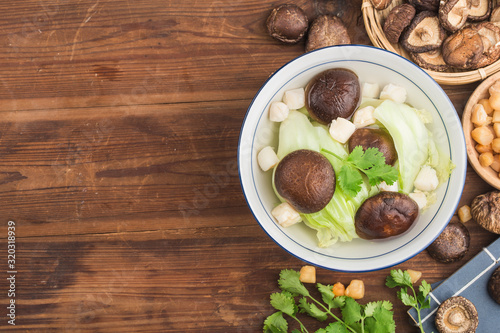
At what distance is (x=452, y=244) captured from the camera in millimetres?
2268

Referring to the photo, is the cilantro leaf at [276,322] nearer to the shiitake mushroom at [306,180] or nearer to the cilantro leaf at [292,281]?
the cilantro leaf at [292,281]

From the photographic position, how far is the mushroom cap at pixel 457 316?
88.5 inches

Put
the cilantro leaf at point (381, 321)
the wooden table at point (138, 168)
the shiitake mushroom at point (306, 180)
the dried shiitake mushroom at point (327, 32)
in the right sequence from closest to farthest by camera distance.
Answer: the shiitake mushroom at point (306, 180) < the cilantro leaf at point (381, 321) < the dried shiitake mushroom at point (327, 32) < the wooden table at point (138, 168)

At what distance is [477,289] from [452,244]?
0.30m

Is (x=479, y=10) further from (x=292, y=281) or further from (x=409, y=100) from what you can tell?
(x=292, y=281)

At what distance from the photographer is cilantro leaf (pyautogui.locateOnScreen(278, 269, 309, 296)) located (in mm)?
2271

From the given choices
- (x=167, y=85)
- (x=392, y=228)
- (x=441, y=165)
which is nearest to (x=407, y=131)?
(x=441, y=165)

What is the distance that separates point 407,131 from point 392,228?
17.9 inches

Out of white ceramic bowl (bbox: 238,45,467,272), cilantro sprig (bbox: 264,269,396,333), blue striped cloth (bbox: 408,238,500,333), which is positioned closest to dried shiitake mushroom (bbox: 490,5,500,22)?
white ceramic bowl (bbox: 238,45,467,272)

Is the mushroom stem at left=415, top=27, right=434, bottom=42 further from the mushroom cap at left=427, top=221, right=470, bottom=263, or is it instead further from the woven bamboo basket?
the mushroom cap at left=427, top=221, right=470, bottom=263

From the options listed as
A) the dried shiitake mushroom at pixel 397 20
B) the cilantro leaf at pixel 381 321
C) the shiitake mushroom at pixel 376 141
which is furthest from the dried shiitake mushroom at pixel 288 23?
the cilantro leaf at pixel 381 321

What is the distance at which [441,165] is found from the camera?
192 cm

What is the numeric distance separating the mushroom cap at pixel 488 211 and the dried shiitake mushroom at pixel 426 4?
3.41 ft

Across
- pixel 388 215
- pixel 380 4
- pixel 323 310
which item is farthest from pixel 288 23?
pixel 323 310
